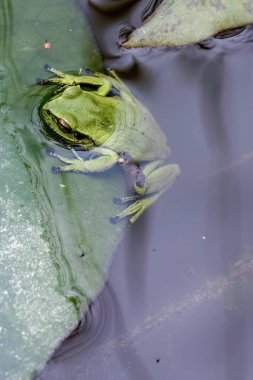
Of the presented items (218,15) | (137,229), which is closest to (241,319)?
(137,229)

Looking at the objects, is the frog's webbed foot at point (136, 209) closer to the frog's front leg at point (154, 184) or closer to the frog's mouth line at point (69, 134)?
the frog's front leg at point (154, 184)

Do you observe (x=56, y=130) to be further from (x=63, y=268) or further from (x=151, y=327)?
(x=151, y=327)

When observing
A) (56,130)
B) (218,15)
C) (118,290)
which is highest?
(218,15)

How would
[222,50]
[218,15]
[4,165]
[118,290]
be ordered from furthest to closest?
[222,50] < [218,15] < [118,290] < [4,165]

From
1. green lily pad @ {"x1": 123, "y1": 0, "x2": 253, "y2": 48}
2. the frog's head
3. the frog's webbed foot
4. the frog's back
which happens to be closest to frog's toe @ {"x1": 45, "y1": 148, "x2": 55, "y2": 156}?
the frog's head

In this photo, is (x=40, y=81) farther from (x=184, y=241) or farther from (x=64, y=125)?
(x=184, y=241)

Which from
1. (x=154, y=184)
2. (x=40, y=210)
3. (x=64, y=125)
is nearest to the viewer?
(x=40, y=210)

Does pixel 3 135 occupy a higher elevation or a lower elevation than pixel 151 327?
higher

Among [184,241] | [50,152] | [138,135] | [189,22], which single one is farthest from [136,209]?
[189,22]
